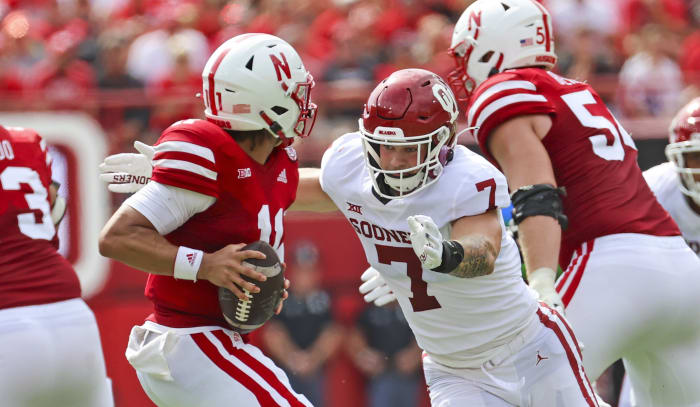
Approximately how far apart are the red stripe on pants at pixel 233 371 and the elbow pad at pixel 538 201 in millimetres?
1172

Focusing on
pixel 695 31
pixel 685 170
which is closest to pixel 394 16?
pixel 695 31

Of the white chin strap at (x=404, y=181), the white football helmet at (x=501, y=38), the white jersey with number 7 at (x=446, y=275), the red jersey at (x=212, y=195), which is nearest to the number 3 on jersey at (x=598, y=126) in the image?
the white football helmet at (x=501, y=38)

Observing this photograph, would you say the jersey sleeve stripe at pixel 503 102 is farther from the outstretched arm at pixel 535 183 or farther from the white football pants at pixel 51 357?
the white football pants at pixel 51 357

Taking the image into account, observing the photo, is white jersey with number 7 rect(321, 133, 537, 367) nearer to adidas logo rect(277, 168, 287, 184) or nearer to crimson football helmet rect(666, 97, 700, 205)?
adidas logo rect(277, 168, 287, 184)

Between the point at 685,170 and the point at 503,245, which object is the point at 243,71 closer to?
the point at 503,245

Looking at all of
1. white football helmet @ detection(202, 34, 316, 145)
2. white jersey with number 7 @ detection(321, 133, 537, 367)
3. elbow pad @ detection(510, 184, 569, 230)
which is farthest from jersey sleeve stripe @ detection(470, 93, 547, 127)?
white football helmet @ detection(202, 34, 316, 145)

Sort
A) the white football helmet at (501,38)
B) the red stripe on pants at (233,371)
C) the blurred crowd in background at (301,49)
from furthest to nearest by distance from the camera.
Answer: the blurred crowd in background at (301,49), the white football helmet at (501,38), the red stripe on pants at (233,371)

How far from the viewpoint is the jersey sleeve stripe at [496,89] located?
4.32 metres

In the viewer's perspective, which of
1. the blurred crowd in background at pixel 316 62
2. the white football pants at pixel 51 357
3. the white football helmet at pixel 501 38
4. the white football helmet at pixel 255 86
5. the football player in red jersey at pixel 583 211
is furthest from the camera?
the blurred crowd in background at pixel 316 62

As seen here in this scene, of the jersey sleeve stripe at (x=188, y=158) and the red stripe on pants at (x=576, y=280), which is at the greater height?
the jersey sleeve stripe at (x=188, y=158)

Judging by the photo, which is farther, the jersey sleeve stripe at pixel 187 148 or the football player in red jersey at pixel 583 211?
the football player in red jersey at pixel 583 211

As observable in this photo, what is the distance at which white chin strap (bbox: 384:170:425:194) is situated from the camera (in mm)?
3682

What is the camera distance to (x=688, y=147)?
4.79 m

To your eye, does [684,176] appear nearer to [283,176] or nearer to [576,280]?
[576,280]
